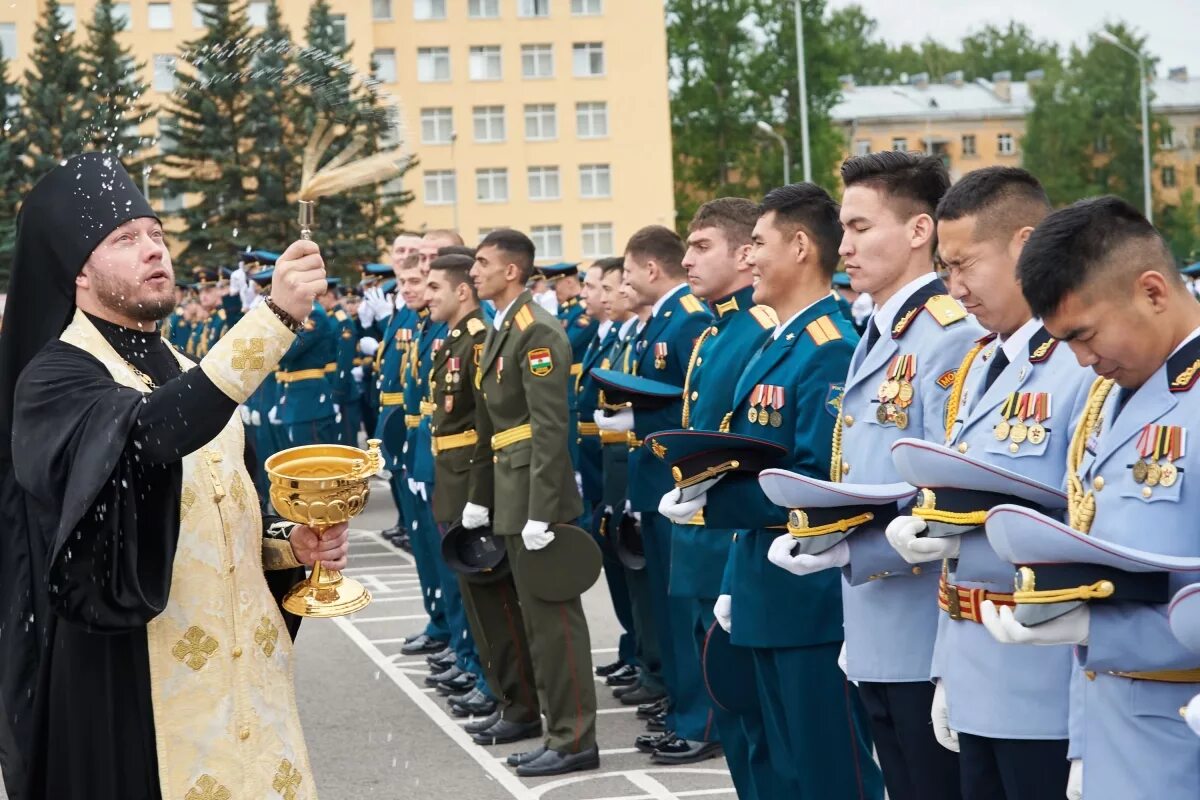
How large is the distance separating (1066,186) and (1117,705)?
67594 mm

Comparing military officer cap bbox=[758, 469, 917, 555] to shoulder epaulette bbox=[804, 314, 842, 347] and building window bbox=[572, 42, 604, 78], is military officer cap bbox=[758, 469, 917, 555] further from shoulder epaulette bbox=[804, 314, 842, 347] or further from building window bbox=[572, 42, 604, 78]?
building window bbox=[572, 42, 604, 78]

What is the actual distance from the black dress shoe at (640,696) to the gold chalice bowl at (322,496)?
14.4 ft

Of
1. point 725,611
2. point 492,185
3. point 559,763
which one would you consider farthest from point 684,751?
point 492,185

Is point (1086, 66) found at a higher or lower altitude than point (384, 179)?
higher

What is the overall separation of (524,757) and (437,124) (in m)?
62.6

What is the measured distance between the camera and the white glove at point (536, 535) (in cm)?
720

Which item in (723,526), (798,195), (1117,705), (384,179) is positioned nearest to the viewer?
(1117,705)

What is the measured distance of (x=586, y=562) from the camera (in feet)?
24.2

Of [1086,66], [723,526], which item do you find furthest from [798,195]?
[1086,66]

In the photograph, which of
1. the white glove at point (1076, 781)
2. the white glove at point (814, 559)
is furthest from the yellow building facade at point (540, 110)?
the white glove at point (1076, 781)

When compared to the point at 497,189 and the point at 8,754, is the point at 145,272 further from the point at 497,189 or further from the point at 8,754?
the point at 497,189

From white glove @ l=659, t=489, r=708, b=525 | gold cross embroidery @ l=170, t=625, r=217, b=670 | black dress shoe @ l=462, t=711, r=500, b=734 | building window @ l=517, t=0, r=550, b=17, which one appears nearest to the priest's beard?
gold cross embroidery @ l=170, t=625, r=217, b=670

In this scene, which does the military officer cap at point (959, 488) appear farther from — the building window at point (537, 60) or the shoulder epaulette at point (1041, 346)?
the building window at point (537, 60)

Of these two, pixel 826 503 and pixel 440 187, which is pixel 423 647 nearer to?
pixel 826 503
